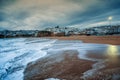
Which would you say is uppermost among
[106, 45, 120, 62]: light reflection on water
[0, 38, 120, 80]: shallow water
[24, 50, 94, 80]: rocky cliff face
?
[106, 45, 120, 62]: light reflection on water

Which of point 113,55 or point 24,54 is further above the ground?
point 113,55

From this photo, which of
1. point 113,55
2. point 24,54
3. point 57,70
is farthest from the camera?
point 24,54

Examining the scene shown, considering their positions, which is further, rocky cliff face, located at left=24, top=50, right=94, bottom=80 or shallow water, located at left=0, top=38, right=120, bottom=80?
shallow water, located at left=0, top=38, right=120, bottom=80

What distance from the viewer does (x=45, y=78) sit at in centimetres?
552

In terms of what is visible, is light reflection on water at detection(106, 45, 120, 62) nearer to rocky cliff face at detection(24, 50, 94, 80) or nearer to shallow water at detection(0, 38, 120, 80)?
shallow water at detection(0, 38, 120, 80)

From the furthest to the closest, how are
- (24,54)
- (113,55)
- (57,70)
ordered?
(24,54), (113,55), (57,70)

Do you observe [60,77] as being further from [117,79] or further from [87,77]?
[117,79]

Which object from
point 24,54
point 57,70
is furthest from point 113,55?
point 24,54

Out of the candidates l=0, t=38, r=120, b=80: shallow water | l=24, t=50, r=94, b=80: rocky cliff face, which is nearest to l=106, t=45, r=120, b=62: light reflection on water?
l=0, t=38, r=120, b=80: shallow water

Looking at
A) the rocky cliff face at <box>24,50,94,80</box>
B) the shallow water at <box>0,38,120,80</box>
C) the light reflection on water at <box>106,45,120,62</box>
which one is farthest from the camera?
the light reflection on water at <box>106,45,120,62</box>

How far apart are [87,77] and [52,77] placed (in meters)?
1.72

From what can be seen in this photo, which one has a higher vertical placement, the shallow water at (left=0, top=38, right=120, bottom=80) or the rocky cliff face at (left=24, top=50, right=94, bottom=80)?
the rocky cliff face at (left=24, top=50, right=94, bottom=80)

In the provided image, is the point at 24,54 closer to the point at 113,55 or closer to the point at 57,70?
the point at 57,70

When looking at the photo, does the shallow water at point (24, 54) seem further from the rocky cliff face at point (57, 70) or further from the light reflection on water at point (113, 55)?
the rocky cliff face at point (57, 70)
